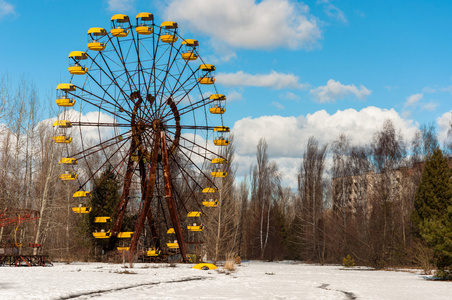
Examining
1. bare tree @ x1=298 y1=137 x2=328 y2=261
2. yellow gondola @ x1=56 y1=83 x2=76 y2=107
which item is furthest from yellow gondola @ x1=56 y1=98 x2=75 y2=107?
bare tree @ x1=298 y1=137 x2=328 y2=261

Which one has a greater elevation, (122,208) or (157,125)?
(157,125)

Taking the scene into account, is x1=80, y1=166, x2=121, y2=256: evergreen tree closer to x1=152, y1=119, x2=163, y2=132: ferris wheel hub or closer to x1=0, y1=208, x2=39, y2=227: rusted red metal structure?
x1=0, y1=208, x2=39, y2=227: rusted red metal structure

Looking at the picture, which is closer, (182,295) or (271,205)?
(182,295)

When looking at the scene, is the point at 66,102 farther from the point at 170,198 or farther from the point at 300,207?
the point at 300,207

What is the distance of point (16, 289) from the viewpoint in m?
14.2

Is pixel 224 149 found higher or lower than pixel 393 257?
higher

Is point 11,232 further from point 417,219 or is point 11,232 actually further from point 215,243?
point 417,219

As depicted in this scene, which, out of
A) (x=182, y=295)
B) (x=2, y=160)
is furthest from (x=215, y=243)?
(x=182, y=295)

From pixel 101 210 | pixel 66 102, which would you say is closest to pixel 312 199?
pixel 101 210

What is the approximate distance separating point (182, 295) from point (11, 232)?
28071mm

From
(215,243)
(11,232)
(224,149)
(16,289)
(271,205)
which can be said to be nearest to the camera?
(16,289)

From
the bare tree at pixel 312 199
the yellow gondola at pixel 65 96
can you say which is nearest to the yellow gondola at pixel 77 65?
the yellow gondola at pixel 65 96

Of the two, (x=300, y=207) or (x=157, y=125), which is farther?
(x=300, y=207)

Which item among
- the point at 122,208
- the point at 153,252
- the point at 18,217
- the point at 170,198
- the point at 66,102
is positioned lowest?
the point at 153,252
